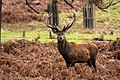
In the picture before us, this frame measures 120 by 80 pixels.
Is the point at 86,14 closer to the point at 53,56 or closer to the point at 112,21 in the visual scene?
the point at 112,21

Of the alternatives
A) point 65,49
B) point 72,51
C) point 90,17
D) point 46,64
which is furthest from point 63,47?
point 90,17

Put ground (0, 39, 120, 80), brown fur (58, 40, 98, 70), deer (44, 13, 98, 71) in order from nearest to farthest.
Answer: ground (0, 39, 120, 80) → deer (44, 13, 98, 71) → brown fur (58, 40, 98, 70)

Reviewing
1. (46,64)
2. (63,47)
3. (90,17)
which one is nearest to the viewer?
(63,47)

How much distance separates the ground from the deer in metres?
0.29

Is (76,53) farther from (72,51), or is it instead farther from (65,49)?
(65,49)

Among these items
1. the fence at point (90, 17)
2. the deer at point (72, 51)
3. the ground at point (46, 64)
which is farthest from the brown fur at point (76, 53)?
the fence at point (90, 17)

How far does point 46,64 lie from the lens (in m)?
17.7

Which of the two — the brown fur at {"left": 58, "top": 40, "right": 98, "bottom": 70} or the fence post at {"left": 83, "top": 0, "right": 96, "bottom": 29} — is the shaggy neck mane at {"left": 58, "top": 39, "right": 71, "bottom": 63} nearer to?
the brown fur at {"left": 58, "top": 40, "right": 98, "bottom": 70}

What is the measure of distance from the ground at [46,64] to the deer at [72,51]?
291 millimetres

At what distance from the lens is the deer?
15778 mm

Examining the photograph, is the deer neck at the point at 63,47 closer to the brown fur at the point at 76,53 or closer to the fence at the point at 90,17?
the brown fur at the point at 76,53

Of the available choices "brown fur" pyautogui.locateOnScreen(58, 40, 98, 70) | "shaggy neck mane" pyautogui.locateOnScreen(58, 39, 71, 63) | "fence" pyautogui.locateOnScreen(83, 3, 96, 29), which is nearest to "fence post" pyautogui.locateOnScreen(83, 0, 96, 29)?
"fence" pyautogui.locateOnScreen(83, 3, 96, 29)

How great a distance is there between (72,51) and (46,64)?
1.92m

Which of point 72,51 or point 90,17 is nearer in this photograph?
point 72,51
